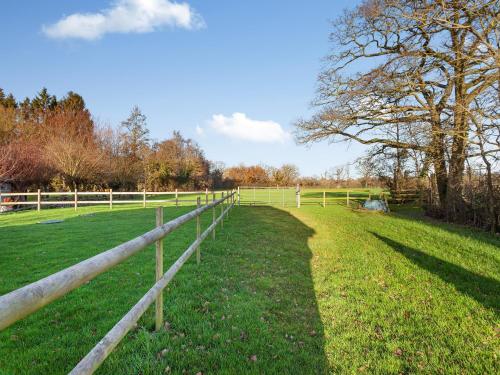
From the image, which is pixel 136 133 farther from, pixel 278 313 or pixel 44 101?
pixel 278 313

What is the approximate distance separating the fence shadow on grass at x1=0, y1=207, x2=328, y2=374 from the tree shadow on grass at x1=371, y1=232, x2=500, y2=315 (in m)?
2.28

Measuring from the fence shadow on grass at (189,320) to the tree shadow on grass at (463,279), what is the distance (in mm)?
2279

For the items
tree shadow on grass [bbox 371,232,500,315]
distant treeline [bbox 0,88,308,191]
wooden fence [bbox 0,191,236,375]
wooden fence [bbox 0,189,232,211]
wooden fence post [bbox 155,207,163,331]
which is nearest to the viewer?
wooden fence [bbox 0,191,236,375]

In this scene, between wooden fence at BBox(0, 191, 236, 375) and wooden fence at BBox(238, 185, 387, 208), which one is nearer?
wooden fence at BBox(0, 191, 236, 375)

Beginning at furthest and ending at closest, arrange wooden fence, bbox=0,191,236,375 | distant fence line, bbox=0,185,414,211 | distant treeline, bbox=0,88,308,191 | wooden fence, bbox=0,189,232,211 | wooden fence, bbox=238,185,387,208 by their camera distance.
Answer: distant treeline, bbox=0,88,308,191
wooden fence, bbox=238,185,387,208
distant fence line, bbox=0,185,414,211
wooden fence, bbox=0,189,232,211
wooden fence, bbox=0,191,236,375

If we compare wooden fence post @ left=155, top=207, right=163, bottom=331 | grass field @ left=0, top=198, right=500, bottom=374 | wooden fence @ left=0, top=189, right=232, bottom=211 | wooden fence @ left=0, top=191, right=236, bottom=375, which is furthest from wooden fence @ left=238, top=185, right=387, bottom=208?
wooden fence @ left=0, top=191, right=236, bottom=375

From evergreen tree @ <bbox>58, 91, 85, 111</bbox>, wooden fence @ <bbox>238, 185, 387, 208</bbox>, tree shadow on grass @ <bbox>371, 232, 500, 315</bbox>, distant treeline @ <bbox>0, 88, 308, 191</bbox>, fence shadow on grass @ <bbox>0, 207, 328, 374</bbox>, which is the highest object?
evergreen tree @ <bbox>58, 91, 85, 111</bbox>

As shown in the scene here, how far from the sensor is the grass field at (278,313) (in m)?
2.69

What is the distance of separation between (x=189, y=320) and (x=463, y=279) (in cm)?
469

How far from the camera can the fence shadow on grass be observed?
2602 mm

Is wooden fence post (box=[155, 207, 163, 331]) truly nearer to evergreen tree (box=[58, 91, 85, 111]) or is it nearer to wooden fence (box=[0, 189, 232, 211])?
wooden fence (box=[0, 189, 232, 211])

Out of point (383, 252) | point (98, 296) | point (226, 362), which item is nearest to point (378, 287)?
point (383, 252)

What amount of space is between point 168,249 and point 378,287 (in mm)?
4369

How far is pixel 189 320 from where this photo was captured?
131 inches
